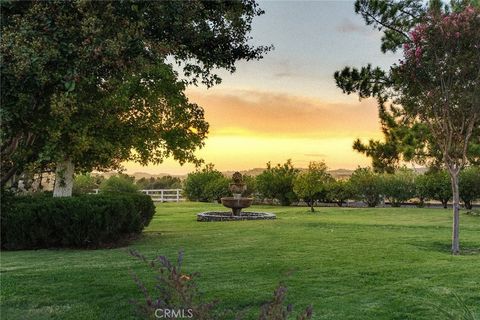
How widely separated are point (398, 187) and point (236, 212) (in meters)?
12.3

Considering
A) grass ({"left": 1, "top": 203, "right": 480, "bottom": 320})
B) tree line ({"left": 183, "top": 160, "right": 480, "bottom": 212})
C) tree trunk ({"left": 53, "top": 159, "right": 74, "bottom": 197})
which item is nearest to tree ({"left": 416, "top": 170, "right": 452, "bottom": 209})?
tree line ({"left": 183, "top": 160, "right": 480, "bottom": 212})

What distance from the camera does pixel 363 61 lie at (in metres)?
21.2

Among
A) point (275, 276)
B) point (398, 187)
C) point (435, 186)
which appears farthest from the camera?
point (398, 187)

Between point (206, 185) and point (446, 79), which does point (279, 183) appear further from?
point (446, 79)

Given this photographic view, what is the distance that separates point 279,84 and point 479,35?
209 inches

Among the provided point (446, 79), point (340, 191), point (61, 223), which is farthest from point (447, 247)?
point (340, 191)

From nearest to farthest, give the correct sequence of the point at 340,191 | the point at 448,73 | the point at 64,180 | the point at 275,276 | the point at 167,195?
1. the point at 275,276
2. the point at 448,73
3. the point at 64,180
4. the point at 340,191
5. the point at 167,195

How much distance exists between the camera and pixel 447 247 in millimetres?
10734

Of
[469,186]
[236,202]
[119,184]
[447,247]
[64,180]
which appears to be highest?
[119,184]

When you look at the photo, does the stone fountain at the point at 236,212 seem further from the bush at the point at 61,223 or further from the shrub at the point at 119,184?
the shrub at the point at 119,184

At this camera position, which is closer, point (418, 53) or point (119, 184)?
point (418, 53)

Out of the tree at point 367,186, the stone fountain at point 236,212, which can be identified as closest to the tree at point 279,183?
the tree at point 367,186

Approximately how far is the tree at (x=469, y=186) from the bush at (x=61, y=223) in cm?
2093

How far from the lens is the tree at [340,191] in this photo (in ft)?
97.3
